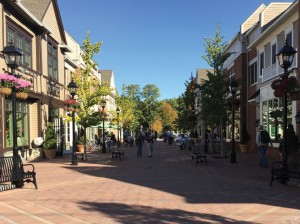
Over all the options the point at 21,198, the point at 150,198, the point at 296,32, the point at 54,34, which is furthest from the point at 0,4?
the point at 296,32

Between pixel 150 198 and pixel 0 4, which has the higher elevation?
pixel 0 4

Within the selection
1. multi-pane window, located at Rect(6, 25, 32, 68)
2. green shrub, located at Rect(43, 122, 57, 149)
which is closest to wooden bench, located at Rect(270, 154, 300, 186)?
multi-pane window, located at Rect(6, 25, 32, 68)

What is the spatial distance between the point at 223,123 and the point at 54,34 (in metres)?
12.7

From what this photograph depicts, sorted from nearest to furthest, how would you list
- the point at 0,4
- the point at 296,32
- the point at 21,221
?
the point at 21,221, the point at 0,4, the point at 296,32

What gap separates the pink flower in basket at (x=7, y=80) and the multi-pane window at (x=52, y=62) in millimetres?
12843

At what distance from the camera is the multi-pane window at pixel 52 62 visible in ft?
75.5

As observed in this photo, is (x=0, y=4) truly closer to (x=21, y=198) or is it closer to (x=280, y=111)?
(x=21, y=198)

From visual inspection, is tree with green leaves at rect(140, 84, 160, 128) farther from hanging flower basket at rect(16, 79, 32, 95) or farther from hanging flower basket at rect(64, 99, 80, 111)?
hanging flower basket at rect(16, 79, 32, 95)

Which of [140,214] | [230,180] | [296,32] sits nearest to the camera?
[140,214]

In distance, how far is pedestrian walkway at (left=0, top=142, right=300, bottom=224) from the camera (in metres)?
6.75

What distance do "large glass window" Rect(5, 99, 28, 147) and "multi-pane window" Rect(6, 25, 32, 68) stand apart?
2.37 m

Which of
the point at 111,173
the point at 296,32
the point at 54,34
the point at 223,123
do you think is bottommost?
the point at 111,173

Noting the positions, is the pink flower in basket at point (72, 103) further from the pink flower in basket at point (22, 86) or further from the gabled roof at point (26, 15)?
the pink flower in basket at point (22, 86)

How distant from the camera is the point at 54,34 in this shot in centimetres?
2392
